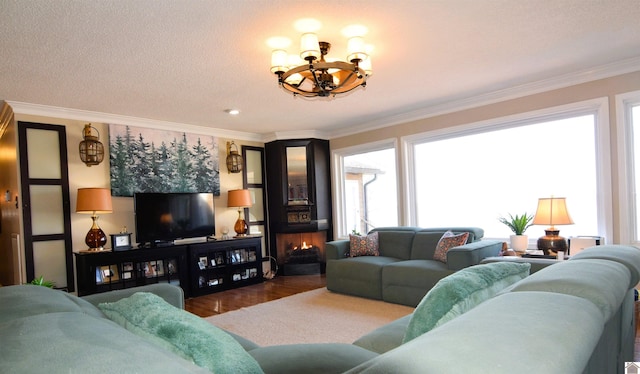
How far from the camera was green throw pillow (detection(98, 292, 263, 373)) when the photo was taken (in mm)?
869

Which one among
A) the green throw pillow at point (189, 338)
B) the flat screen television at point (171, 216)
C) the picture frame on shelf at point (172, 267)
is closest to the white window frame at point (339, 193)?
the flat screen television at point (171, 216)

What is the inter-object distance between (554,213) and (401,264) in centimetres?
155

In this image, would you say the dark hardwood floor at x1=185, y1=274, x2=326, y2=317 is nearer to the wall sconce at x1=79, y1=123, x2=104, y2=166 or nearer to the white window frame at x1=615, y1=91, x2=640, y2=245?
the wall sconce at x1=79, y1=123, x2=104, y2=166

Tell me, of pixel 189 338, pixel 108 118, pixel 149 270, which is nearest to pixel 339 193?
pixel 149 270

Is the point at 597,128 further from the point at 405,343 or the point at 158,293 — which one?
the point at 158,293

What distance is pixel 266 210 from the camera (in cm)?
644

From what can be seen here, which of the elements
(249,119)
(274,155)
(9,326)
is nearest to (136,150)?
(249,119)

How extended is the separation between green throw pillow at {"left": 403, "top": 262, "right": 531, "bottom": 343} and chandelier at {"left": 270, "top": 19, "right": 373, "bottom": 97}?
1.71m

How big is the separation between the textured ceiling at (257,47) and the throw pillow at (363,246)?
5.87 ft

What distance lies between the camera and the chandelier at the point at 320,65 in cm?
251

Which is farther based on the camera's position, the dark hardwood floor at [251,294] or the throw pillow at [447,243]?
the dark hardwood floor at [251,294]

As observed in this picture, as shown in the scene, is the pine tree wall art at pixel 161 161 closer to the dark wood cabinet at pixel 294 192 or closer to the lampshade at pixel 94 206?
the lampshade at pixel 94 206

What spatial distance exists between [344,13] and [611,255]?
6.56ft

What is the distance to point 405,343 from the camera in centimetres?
96
